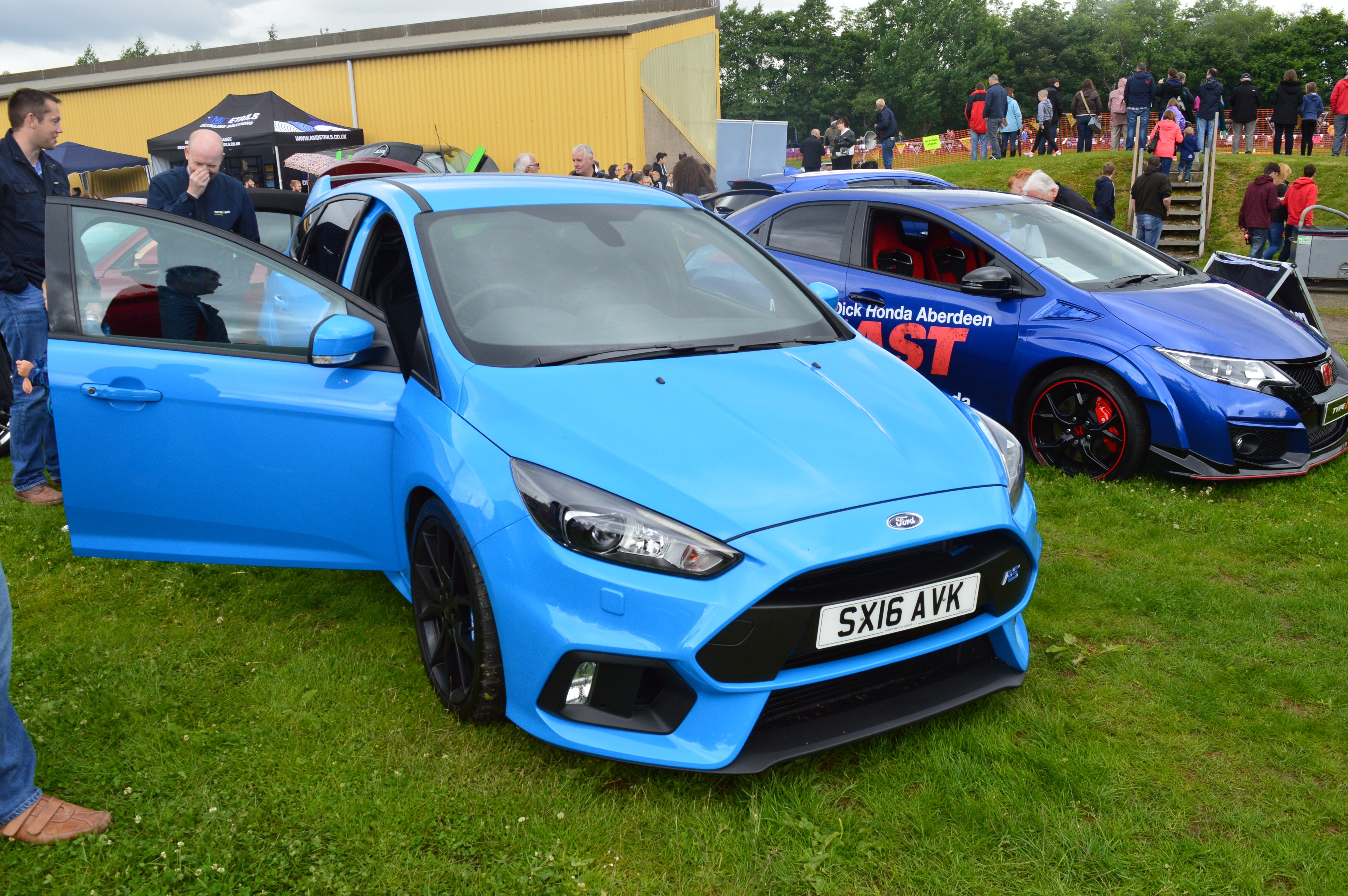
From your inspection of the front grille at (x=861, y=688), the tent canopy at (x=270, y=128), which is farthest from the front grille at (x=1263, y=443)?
the tent canopy at (x=270, y=128)

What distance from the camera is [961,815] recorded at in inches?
99.5

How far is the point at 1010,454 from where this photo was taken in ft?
9.83

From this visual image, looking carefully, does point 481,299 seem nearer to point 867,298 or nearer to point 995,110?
point 867,298

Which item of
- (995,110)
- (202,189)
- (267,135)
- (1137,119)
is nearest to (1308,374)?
(202,189)

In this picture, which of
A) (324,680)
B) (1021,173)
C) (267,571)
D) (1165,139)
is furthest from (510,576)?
(1165,139)

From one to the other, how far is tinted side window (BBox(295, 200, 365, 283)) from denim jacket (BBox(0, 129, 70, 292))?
1.39 meters

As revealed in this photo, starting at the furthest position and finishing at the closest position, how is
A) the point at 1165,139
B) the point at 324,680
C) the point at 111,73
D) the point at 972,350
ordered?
1. the point at 111,73
2. the point at 1165,139
3. the point at 972,350
4. the point at 324,680

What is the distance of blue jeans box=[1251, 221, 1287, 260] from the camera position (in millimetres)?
13891

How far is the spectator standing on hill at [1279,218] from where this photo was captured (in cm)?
1364

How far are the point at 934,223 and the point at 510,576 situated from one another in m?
4.33

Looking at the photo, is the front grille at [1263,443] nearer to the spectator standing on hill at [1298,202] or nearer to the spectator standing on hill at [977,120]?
the spectator standing on hill at [1298,202]

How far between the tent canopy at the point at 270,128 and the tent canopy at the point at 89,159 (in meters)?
2.11

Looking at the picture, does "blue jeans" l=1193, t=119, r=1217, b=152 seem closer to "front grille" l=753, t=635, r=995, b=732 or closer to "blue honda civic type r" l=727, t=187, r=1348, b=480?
"blue honda civic type r" l=727, t=187, r=1348, b=480

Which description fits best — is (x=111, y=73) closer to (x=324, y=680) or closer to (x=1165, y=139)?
(x=1165, y=139)
